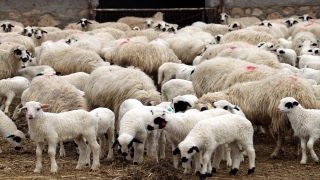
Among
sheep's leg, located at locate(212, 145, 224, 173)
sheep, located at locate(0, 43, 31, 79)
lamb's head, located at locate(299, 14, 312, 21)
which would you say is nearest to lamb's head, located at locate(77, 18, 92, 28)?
lamb's head, located at locate(299, 14, 312, 21)

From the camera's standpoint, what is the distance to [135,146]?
8.86m

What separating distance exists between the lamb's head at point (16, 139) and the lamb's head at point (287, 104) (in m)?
3.54

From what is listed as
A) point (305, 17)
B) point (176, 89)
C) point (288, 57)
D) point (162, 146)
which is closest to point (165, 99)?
point (176, 89)

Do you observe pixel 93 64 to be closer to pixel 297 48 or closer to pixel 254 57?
pixel 254 57

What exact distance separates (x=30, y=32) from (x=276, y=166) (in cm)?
960

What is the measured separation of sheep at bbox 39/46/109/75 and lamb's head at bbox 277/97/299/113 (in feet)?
15.2

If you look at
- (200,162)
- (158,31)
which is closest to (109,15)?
(158,31)

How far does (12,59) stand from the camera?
13273 mm

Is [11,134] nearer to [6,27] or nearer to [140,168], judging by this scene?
[140,168]

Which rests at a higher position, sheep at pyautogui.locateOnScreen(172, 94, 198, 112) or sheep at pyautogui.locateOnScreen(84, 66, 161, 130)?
sheep at pyautogui.locateOnScreen(84, 66, 161, 130)

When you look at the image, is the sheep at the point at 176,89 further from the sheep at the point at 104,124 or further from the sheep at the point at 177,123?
the sheep at the point at 177,123

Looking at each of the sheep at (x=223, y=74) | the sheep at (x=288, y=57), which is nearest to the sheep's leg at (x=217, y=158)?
the sheep at (x=223, y=74)

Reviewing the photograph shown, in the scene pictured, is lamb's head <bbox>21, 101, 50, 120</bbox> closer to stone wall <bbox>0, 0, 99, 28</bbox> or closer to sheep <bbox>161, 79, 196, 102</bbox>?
sheep <bbox>161, 79, 196, 102</bbox>

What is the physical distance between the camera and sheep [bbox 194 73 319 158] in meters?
9.29
